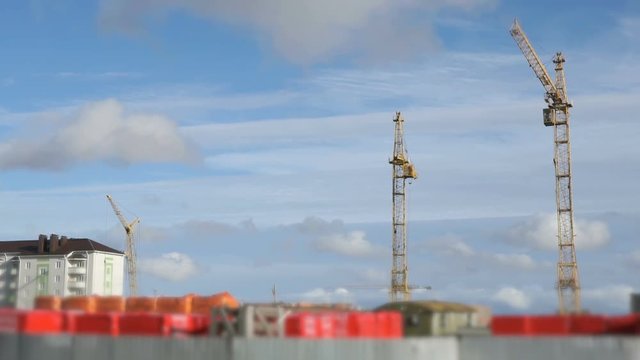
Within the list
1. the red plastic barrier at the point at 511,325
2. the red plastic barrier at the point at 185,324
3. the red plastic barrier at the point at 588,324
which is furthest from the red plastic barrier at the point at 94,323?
the red plastic barrier at the point at 588,324

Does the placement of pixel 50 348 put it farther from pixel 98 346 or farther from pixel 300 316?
pixel 300 316

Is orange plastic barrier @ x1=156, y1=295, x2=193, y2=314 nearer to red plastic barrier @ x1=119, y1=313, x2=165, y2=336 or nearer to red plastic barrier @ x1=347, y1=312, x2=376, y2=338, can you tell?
red plastic barrier @ x1=119, y1=313, x2=165, y2=336

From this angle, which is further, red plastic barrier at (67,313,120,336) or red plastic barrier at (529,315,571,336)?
red plastic barrier at (67,313,120,336)

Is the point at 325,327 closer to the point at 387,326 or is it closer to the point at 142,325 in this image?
the point at 387,326

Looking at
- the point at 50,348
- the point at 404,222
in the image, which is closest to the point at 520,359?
the point at 50,348

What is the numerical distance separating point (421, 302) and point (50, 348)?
30.7m

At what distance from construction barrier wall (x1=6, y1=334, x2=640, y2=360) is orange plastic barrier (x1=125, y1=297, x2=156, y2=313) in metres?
20.0

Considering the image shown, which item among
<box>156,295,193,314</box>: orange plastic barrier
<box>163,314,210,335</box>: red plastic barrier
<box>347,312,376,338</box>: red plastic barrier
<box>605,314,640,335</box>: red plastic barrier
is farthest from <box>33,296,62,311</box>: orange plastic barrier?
<box>605,314,640,335</box>: red plastic barrier

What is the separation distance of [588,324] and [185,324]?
91.9 feet

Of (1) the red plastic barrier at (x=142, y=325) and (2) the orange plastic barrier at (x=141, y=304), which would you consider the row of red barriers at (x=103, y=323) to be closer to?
(1) the red plastic barrier at (x=142, y=325)

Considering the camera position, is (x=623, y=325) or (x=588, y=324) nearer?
(x=588, y=324)

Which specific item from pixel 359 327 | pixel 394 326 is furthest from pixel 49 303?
pixel 394 326

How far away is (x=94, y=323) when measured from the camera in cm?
5553

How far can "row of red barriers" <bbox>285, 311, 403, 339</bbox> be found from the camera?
5216 centimetres
